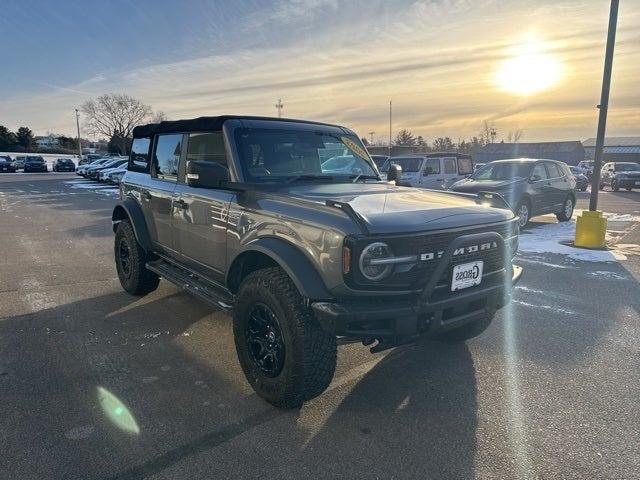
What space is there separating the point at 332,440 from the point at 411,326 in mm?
825

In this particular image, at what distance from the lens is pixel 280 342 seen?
3078 millimetres

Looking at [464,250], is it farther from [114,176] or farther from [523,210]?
[114,176]

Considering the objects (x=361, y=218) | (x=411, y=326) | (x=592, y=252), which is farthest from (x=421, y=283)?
(x=592, y=252)

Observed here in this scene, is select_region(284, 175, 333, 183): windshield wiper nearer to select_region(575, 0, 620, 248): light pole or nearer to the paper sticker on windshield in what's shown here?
the paper sticker on windshield

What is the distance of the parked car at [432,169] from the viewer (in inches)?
575

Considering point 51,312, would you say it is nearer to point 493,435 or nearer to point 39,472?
point 39,472

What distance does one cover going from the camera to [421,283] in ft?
9.66

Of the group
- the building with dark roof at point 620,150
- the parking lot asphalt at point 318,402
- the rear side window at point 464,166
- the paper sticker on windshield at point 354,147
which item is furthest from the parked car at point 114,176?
the building with dark roof at point 620,150

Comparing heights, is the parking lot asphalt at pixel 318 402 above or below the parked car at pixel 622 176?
below

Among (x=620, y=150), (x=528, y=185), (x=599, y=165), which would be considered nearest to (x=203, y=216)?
(x=599, y=165)

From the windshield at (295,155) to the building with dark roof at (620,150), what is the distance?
65.4m

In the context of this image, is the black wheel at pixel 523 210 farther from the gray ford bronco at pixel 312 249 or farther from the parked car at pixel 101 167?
the parked car at pixel 101 167

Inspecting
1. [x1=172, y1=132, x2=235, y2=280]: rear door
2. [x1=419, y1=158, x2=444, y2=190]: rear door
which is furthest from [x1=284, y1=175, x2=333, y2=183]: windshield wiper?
[x1=419, y1=158, x2=444, y2=190]: rear door

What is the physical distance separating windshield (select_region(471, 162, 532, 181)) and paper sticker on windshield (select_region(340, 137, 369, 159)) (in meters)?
7.38
